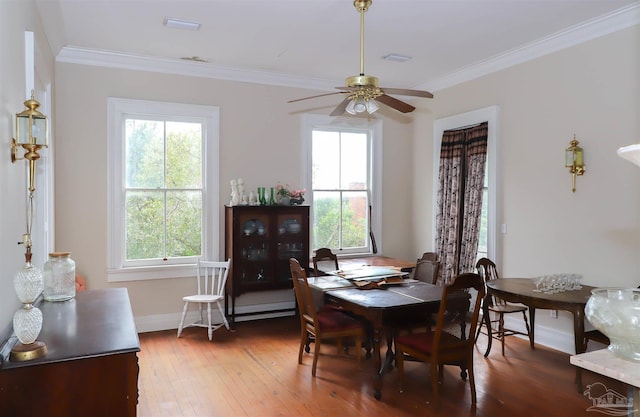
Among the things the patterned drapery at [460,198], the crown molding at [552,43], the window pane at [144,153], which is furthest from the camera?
the patterned drapery at [460,198]

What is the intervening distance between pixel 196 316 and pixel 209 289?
0.34 metres

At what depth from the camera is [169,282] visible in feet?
17.2

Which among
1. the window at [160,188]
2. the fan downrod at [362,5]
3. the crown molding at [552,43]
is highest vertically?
the crown molding at [552,43]

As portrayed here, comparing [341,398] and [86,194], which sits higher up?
[86,194]

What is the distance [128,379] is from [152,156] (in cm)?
364

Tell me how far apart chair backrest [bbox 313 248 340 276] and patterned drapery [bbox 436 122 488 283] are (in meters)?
1.51

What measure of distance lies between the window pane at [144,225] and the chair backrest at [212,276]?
1.60 feet

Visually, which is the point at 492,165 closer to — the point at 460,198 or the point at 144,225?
the point at 460,198

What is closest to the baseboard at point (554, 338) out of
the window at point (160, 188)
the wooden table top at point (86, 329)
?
the window at point (160, 188)

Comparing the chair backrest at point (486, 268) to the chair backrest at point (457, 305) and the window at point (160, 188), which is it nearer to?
the chair backrest at point (457, 305)

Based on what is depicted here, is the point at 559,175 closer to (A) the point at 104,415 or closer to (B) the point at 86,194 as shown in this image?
(A) the point at 104,415

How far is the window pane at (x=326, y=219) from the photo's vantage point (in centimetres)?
605

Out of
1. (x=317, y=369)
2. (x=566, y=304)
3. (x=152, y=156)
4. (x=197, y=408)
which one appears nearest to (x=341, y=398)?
(x=317, y=369)

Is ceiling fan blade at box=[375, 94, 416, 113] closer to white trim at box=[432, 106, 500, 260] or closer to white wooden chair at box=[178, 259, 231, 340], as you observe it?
white trim at box=[432, 106, 500, 260]
